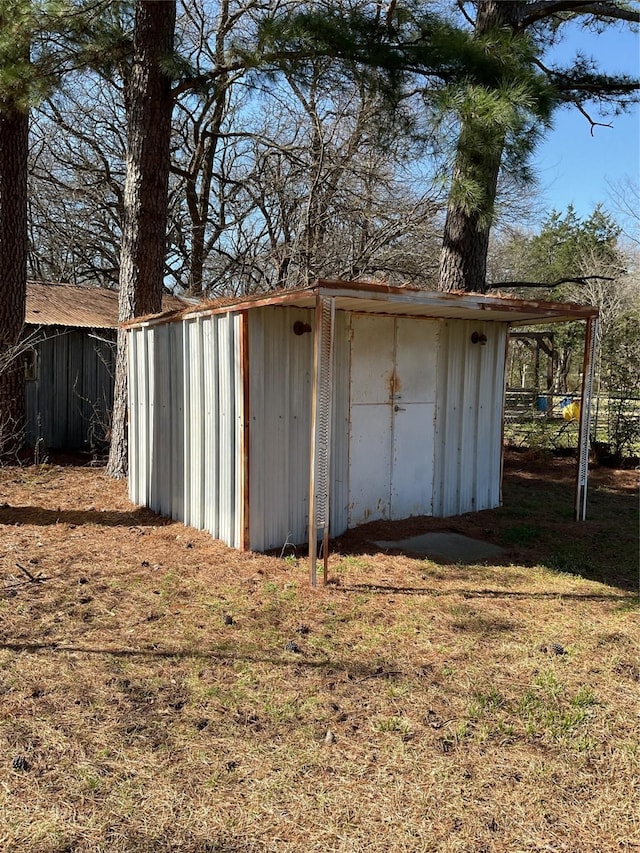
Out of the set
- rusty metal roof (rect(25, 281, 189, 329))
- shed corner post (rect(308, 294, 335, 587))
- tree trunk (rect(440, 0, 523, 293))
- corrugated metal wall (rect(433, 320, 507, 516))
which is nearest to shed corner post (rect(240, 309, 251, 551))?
shed corner post (rect(308, 294, 335, 587))

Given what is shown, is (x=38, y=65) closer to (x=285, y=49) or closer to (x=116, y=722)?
(x=285, y=49)

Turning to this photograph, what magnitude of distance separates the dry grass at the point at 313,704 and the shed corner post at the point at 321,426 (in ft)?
1.29

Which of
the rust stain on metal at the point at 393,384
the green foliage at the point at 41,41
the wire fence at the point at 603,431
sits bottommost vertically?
the wire fence at the point at 603,431

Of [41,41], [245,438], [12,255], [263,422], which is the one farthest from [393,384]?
[12,255]

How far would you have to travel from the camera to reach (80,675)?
315 centimetres

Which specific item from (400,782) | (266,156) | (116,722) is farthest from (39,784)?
(266,156)

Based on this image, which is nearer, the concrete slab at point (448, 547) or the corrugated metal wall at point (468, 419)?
the concrete slab at point (448, 547)

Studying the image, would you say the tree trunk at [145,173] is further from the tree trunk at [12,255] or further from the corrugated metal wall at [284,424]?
the corrugated metal wall at [284,424]

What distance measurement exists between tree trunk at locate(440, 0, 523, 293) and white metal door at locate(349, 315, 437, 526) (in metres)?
1.35

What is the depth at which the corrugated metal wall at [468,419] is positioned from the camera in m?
6.50

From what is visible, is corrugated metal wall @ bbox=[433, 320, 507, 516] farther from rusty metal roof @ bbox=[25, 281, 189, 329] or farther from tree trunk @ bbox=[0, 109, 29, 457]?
tree trunk @ bbox=[0, 109, 29, 457]

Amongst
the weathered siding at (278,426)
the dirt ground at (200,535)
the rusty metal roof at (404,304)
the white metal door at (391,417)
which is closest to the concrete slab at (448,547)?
the dirt ground at (200,535)

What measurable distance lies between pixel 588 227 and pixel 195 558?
2711cm

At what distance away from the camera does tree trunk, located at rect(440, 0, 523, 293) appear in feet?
19.1
